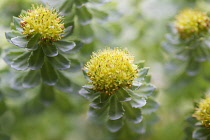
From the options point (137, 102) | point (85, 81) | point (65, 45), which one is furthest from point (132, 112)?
point (85, 81)

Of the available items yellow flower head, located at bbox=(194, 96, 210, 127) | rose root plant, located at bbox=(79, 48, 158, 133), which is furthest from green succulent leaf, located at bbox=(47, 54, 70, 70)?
yellow flower head, located at bbox=(194, 96, 210, 127)

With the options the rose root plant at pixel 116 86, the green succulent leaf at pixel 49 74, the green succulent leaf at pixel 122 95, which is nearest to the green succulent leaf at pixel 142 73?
the rose root plant at pixel 116 86

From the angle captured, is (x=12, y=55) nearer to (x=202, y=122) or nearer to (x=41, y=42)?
(x=41, y=42)

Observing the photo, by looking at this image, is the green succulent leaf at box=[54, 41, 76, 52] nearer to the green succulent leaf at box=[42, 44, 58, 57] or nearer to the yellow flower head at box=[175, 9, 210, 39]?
the green succulent leaf at box=[42, 44, 58, 57]

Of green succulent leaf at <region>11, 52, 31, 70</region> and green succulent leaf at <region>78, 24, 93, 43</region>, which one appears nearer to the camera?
green succulent leaf at <region>11, 52, 31, 70</region>

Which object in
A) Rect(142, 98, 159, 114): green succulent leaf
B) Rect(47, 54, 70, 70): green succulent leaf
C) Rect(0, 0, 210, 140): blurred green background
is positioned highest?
Rect(0, 0, 210, 140): blurred green background

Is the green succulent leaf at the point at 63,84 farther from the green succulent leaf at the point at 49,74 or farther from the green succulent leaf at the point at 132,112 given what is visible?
the green succulent leaf at the point at 132,112
